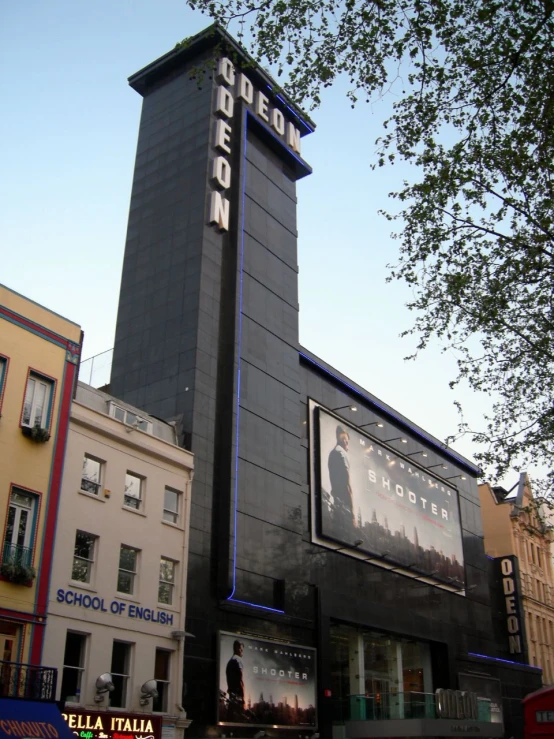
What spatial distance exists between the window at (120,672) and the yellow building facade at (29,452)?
14.6ft

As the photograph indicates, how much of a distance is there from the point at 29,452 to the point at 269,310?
63.0 ft

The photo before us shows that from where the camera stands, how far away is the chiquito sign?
44938 millimetres

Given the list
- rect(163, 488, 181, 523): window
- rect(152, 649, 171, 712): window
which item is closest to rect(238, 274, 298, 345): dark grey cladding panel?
rect(163, 488, 181, 523): window

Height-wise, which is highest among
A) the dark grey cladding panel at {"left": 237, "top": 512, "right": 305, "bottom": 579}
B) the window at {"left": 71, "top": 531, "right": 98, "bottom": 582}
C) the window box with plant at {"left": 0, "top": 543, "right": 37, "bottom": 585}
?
the dark grey cladding panel at {"left": 237, "top": 512, "right": 305, "bottom": 579}

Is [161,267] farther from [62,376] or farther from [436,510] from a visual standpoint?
[436,510]

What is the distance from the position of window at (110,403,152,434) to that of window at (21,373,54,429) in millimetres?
4361

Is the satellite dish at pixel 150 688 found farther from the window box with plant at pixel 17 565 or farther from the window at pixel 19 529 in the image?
the window at pixel 19 529

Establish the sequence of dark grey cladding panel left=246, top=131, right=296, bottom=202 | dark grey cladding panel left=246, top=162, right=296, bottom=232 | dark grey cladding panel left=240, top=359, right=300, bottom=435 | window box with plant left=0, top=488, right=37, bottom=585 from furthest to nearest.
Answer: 1. dark grey cladding panel left=246, top=131, right=296, bottom=202
2. dark grey cladding panel left=246, top=162, right=296, bottom=232
3. dark grey cladding panel left=240, top=359, right=300, bottom=435
4. window box with plant left=0, top=488, right=37, bottom=585

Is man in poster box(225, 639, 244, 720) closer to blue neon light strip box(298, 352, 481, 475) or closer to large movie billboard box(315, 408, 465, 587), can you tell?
large movie billboard box(315, 408, 465, 587)

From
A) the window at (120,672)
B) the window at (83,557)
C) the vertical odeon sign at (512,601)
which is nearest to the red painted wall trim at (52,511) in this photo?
the window at (83,557)

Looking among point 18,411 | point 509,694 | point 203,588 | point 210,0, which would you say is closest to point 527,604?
point 509,694

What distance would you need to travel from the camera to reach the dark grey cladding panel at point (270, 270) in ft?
149

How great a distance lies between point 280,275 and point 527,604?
142 ft

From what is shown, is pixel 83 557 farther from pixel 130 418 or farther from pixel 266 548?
pixel 266 548
